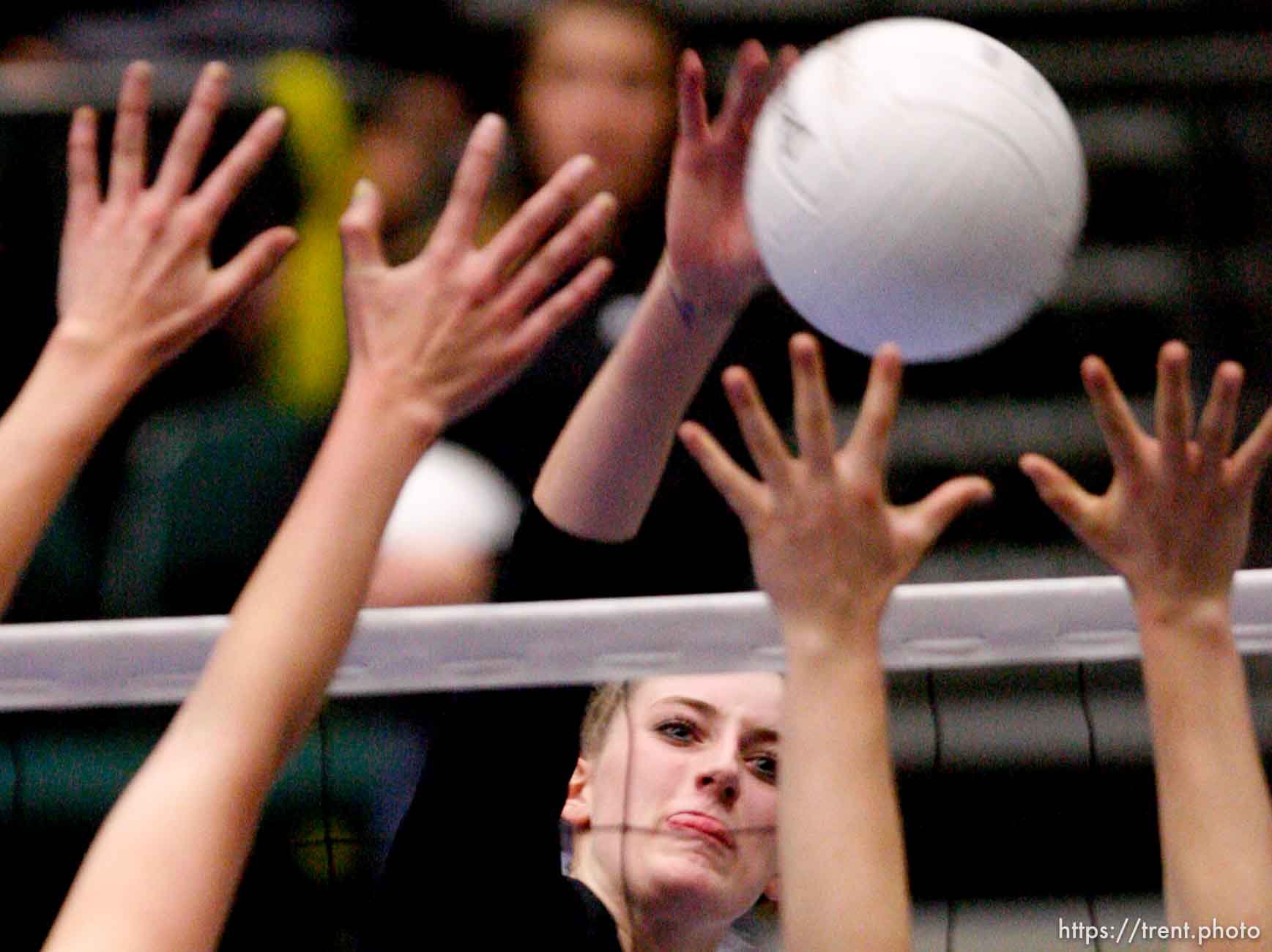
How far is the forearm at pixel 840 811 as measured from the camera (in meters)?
1.22

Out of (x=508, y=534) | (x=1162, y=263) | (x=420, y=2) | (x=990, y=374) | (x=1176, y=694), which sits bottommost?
(x=1176, y=694)

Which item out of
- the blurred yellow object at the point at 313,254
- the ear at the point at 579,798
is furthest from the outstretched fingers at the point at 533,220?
the blurred yellow object at the point at 313,254

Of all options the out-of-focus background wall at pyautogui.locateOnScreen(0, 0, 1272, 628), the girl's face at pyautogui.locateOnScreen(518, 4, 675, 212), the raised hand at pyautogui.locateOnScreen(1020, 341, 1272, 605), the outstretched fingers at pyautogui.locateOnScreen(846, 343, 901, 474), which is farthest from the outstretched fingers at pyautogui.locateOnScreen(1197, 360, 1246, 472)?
A: the girl's face at pyautogui.locateOnScreen(518, 4, 675, 212)

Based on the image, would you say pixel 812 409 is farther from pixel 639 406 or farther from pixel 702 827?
pixel 702 827

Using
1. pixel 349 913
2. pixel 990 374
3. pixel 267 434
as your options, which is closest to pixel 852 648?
pixel 349 913

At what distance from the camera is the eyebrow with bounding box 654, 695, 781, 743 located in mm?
2061

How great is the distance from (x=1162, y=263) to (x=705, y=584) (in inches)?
84.9

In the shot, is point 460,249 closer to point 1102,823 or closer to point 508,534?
point 508,534

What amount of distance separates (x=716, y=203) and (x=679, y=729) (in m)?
0.71

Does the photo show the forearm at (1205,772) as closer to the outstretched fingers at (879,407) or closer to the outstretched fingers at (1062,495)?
the outstretched fingers at (1062,495)

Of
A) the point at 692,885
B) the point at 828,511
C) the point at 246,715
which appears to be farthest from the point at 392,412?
the point at 692,885

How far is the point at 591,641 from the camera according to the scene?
1748 mm

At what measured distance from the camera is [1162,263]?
3957 mm

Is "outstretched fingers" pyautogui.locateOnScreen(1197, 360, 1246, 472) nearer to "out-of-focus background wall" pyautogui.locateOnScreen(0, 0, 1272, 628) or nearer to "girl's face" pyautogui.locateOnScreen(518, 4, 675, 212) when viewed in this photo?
"out-of-focus background wall" pyautogui.locateOnScreen(0, 0, 1272, 628)
